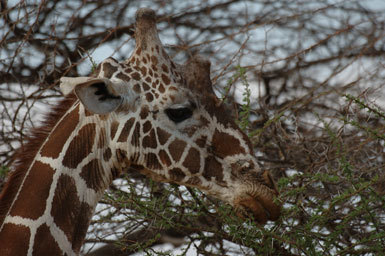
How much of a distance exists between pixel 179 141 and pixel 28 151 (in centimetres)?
85

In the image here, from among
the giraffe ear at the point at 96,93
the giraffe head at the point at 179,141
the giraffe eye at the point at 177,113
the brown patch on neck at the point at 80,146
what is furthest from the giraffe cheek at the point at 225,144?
the brown patch on neck at the point at 80,146

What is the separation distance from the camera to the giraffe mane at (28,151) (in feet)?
10.6

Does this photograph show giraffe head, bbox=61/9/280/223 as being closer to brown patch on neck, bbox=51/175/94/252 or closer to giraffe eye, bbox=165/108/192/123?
giraffe eye, bbox=165/108/192/123

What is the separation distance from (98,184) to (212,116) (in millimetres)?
749

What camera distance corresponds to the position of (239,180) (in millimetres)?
3266

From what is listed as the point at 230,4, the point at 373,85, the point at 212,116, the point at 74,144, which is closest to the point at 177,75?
the point at 212,116

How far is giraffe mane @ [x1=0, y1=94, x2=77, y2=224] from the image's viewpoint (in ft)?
10.6

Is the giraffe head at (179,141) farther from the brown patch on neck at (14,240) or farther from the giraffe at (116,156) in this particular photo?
the brown patch on neck at (14,240)

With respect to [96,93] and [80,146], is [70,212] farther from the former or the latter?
[96,93]

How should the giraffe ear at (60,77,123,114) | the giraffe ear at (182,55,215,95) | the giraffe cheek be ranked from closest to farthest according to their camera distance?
the giraffe ear at (60,77,123,114), the giraffe cheek, the giraffe ear at (182,55,215,95)

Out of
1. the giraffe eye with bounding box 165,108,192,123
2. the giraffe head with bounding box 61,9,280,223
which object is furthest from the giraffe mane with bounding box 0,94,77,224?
the giraffe eye with bounding box 165,108,192,123

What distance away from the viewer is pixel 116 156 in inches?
129

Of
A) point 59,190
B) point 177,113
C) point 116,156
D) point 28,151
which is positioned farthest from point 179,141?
point 28,151

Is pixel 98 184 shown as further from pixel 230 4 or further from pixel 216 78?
pixel 230 4
